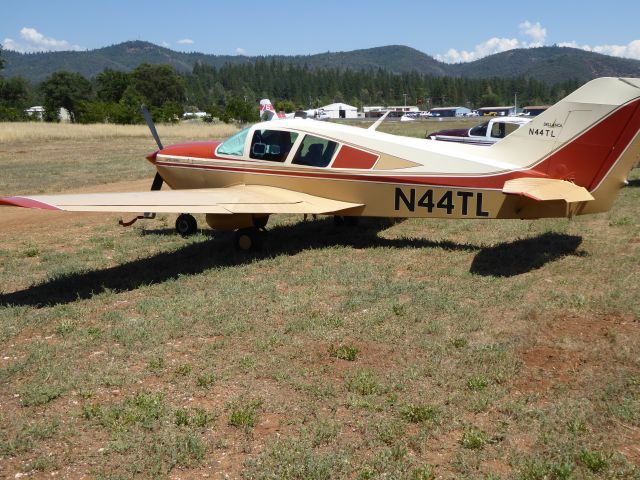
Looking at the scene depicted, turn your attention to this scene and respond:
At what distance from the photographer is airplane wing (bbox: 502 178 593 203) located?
7.80 metres

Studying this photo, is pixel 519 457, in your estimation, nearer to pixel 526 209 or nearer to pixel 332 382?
pixel 332 382

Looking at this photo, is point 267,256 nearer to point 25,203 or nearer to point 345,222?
point 345,222

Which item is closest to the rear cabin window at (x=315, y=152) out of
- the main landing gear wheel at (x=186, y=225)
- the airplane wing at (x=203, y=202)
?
the airplane wing at (x=203, y=202)

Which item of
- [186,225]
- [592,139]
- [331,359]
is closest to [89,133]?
[186,225]

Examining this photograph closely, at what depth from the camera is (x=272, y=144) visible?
425 inches

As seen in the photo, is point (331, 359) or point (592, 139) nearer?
point (331, 359)

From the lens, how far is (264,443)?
4422 mm

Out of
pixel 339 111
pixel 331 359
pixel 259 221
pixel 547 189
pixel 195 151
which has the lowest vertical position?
pixel 331 359

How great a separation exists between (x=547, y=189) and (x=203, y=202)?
17.8 ft

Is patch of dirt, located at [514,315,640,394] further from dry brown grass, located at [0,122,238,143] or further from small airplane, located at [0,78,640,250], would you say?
dry brown grass, located at [0,122,238,143]

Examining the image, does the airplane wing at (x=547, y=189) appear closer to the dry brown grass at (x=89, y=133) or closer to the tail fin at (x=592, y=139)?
the tail fin at (x=592, y=139)

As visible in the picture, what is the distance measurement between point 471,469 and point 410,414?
30.5 inches

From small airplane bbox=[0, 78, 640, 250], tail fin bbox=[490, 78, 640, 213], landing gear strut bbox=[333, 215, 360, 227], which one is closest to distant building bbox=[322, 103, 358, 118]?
landing gear strut bbox=[333, 215, 360, 227]

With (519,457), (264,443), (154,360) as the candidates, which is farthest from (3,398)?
(519,457)
